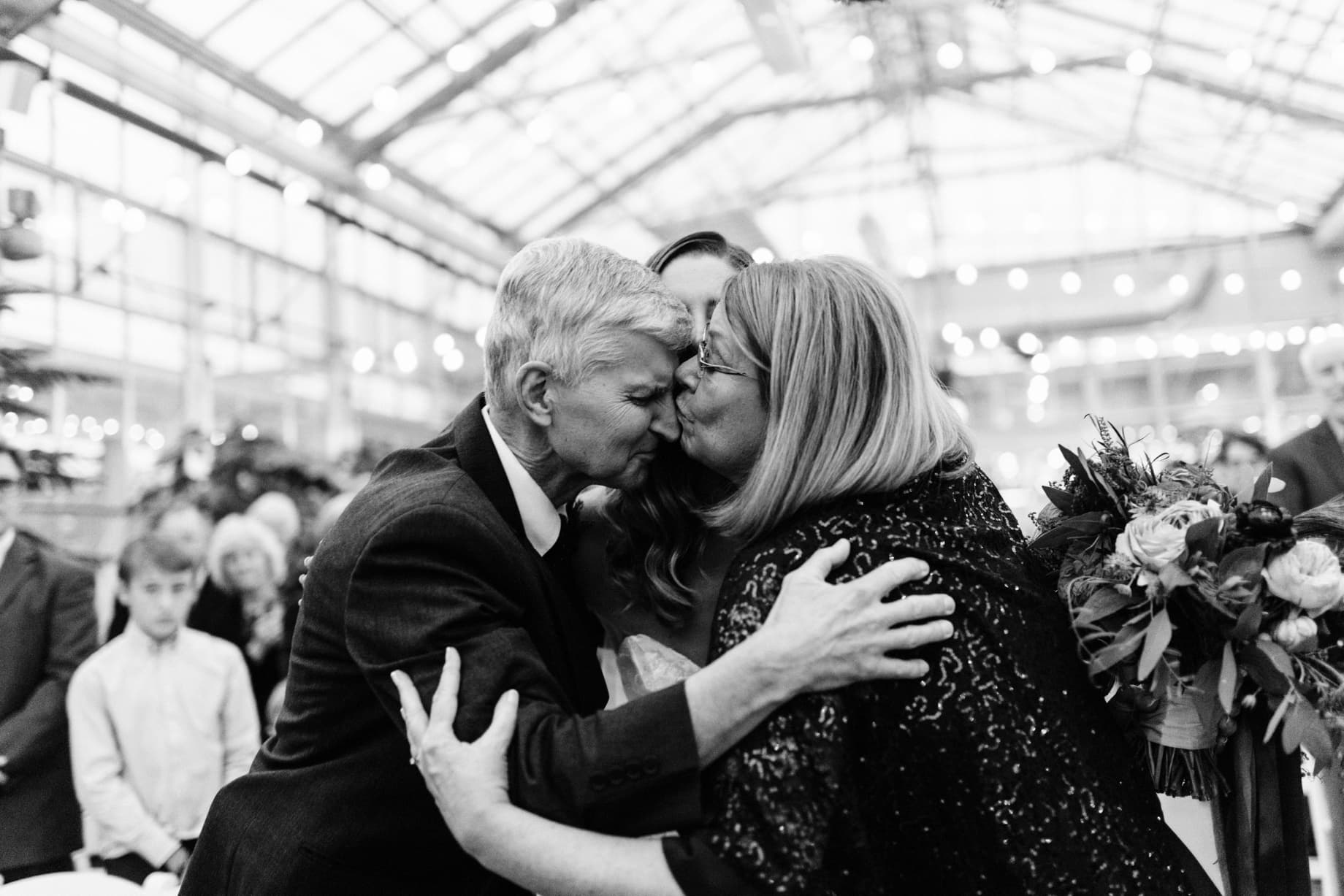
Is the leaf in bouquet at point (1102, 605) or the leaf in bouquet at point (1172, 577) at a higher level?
the leaf in bouquet at point (1172, 577)

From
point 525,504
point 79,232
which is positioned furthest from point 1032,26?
point 525,504

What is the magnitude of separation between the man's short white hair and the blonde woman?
24cm

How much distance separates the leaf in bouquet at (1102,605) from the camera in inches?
62.0

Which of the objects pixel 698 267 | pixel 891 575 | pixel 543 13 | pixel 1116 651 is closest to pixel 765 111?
pixel 543 13

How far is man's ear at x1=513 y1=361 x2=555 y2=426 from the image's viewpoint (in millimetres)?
1781

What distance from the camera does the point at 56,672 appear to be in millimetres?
3723

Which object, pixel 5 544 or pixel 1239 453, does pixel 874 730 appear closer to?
pixel 5 544

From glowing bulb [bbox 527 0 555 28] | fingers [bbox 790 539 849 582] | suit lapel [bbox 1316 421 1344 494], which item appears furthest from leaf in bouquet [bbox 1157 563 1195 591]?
glowing bulb [bbox 527 0 555 28]

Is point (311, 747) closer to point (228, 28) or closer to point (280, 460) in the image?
point (280, 460)

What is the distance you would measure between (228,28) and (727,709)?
11.4 metres

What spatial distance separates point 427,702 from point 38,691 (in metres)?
2.77

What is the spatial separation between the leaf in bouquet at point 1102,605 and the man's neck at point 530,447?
79 cm

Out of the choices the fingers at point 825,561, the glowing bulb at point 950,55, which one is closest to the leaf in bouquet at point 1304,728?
the fingers at point 825,561

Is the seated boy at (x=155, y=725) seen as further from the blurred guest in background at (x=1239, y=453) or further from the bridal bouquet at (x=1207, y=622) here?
the blurred guest in background at (x=1239, y=453)
